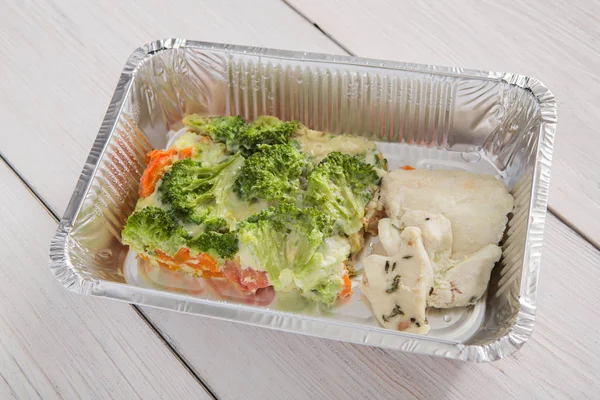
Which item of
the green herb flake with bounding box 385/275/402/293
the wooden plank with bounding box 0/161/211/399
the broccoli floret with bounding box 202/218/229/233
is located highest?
the broccoli floret with bounding box 202/218/229/233

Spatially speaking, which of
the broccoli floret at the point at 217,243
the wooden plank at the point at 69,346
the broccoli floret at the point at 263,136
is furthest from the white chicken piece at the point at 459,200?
the wooden plank at the point at 69,346

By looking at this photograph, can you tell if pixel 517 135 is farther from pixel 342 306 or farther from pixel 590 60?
pixel 342 306

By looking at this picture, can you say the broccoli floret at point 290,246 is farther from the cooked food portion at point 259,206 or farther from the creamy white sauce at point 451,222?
the creamy white sauce at point 451,222

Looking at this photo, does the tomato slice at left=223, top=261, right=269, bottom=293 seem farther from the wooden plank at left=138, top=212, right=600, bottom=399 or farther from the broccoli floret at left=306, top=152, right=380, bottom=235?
the broccoli floret at left=306, top=152, right=380, bottom=235

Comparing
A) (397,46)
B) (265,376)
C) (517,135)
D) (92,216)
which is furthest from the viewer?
(397,46)

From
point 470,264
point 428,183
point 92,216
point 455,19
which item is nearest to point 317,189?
point 428,183

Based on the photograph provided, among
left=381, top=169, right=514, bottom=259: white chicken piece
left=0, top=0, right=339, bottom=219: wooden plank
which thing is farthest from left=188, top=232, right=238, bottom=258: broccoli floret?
left=0, top=0, right=339, bottom=219: wooden plank
